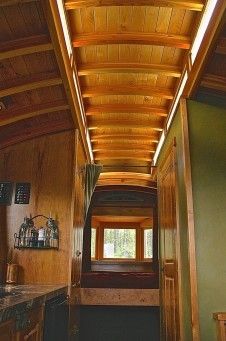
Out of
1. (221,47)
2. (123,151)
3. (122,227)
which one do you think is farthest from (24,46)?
(122,227)

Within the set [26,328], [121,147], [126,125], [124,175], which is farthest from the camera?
[124,175]

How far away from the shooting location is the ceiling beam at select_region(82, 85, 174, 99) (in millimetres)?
4168

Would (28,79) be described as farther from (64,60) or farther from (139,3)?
(139,3)

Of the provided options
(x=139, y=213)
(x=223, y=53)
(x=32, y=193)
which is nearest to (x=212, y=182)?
(x=223, y=53)

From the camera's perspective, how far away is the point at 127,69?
3684 mm

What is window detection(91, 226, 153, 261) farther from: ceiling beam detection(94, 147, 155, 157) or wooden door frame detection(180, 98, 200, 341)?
wooden door frame detection(180, 98, 200, 341)

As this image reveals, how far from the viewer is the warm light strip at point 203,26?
2777 mm

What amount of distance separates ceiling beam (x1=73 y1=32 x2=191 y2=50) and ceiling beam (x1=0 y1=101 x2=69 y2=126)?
864mm

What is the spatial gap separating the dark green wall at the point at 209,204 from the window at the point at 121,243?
915 centimetres

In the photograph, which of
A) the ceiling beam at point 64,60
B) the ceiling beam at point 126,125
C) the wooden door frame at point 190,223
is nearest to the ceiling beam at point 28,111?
the ceiling beam at point 64,60

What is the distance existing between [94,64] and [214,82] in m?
1.29

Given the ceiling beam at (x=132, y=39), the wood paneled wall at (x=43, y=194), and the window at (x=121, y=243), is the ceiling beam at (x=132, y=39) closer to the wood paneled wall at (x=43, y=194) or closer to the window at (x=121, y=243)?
the wood paneled wall at (x=43, y=194)

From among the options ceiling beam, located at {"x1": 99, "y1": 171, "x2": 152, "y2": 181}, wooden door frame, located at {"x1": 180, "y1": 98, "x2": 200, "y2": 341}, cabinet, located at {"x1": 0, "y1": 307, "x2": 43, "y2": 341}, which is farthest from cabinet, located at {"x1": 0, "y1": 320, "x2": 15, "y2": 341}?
ceiling beam, located at {"x1": 99, "y1": 171, "x2": 152, "y2": 181}

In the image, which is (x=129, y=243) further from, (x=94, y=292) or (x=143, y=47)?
(x=143, y=47)
